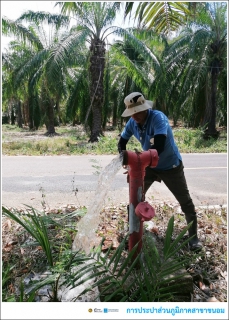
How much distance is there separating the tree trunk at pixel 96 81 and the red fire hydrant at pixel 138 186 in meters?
7.99

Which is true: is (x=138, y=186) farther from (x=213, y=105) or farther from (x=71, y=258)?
(x=213, y=105)

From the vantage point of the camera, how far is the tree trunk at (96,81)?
9.31 metres

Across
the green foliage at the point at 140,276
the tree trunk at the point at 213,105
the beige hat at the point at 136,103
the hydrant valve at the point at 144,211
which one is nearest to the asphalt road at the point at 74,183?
the beige hat at the point at 136,103

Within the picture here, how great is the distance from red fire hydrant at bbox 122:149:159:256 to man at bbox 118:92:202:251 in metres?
0.25

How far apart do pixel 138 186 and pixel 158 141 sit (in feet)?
1.28

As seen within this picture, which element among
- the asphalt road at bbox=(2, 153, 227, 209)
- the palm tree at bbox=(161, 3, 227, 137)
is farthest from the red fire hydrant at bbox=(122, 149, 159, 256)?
the palm tree at bbox=(161, 3, 227, 137)

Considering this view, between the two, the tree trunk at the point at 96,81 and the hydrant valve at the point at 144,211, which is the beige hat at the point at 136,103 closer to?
the hydrant valve at the point at 144,211

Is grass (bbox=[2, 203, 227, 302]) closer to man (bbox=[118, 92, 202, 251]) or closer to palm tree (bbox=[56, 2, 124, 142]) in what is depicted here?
man (bbox=[118, 92, 202, 251])

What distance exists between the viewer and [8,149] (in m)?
8.33

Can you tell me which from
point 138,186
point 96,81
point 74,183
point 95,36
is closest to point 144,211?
point 138,186

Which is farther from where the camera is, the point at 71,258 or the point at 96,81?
the point at 96,81

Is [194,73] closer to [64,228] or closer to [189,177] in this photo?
[189,177]

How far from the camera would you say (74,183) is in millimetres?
4961

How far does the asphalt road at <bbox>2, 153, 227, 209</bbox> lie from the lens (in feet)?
13.2
